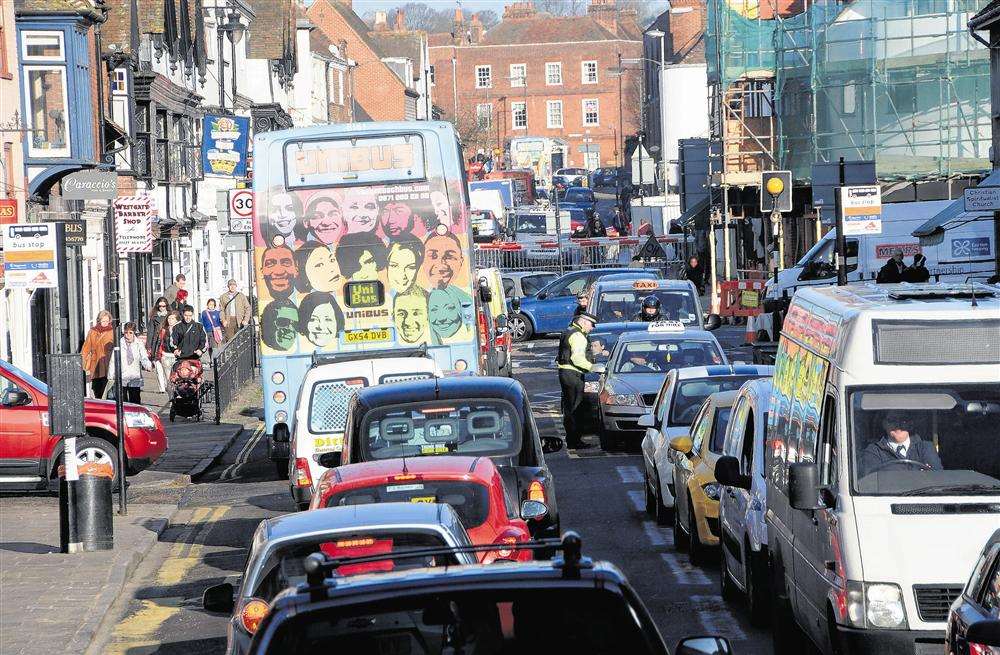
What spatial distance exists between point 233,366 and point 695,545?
19.5 metres

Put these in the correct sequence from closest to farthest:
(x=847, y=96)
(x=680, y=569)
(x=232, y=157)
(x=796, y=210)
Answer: (x=680, y=569), (x=232, y=157), (x=847, y=96), (x=796, y=210)

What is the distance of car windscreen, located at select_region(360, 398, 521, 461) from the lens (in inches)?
524

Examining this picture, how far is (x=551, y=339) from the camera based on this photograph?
1870 inches

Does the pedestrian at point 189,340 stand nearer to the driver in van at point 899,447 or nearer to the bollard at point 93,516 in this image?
the bollard at point 93,516

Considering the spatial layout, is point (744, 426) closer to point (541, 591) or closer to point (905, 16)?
point (541, 591)

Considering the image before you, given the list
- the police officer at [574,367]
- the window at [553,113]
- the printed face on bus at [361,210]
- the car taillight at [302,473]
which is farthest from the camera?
the window at [553,113]

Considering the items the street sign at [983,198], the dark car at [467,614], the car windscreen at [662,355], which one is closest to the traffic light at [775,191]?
the street sign at [983,198]

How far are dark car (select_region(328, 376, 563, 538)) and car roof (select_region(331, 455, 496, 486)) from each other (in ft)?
6.27

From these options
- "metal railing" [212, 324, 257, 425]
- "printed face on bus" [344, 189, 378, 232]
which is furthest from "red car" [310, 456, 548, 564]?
"metal railing" [212, 324, 257, 425]

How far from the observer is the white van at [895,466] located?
8.83 metres

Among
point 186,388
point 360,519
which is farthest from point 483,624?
point 186,388

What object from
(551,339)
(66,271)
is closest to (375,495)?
(66,271)

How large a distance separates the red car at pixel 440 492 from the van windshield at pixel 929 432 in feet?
7.80

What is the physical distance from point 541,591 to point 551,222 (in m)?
70.3
